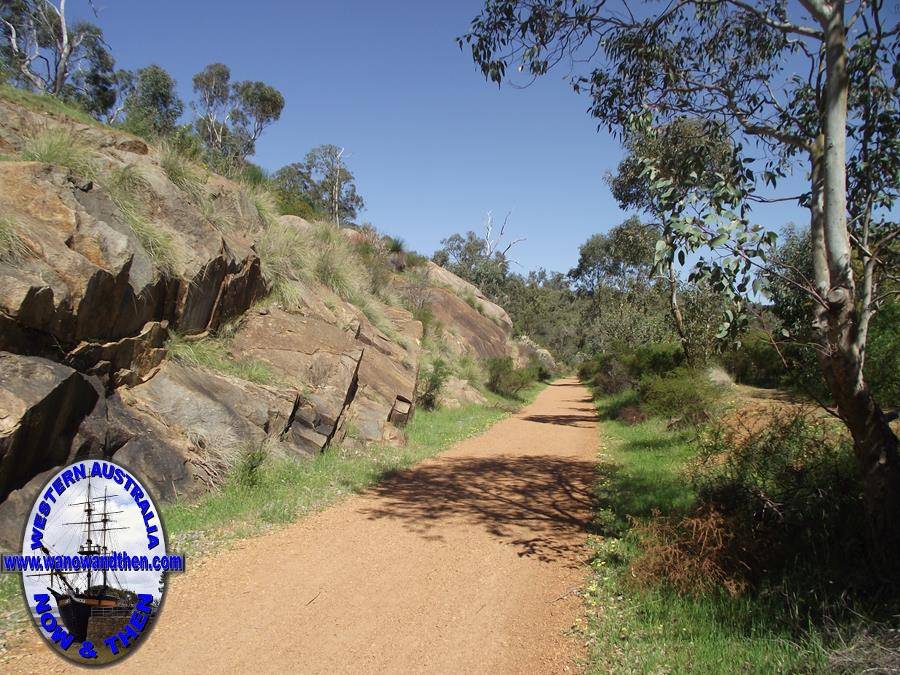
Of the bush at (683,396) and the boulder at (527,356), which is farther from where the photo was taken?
the boulder at (527,356)

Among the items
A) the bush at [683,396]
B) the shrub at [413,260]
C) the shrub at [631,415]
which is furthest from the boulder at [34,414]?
the shrub at [413,260]

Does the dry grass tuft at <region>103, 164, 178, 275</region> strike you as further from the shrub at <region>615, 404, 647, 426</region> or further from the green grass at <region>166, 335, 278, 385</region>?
the shrub at <region>615, 404, 647, 426</region>

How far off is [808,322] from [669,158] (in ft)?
8.36

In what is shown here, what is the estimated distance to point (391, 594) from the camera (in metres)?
4.63

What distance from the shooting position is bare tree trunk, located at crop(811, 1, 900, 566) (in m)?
3.88

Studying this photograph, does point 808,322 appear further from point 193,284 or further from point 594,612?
point 193,284

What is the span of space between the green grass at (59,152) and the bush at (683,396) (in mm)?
11813

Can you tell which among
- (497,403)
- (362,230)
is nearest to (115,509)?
(497,403)

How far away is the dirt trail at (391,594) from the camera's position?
144 inches

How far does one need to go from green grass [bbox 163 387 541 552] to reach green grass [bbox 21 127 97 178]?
4.98 meters

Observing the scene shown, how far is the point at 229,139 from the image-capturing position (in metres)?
36.7

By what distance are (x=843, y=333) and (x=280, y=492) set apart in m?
6.20

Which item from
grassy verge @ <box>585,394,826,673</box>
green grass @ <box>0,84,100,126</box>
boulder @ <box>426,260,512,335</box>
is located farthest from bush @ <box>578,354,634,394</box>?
green grass @ <box>0,84,100,126</box>

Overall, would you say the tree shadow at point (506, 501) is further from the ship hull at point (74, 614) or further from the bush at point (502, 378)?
the bush at point (502, 378)
